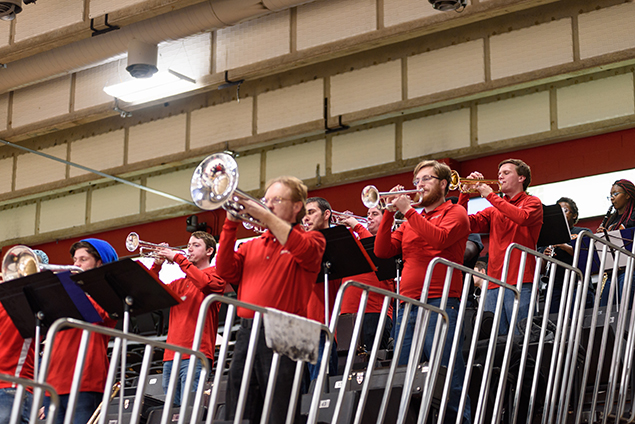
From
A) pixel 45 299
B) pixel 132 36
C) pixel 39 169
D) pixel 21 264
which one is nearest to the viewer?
pixel 45 299

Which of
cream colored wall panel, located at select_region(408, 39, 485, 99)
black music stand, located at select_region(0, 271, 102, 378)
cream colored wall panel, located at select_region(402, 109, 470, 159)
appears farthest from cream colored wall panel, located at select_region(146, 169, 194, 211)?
black music stand, located at select_region(0, 271, 102, 378)

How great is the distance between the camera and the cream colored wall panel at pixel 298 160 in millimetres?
12133

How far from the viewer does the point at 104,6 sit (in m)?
10.6

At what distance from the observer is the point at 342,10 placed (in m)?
10.6

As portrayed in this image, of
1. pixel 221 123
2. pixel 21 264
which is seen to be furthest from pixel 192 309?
pixel 221 123

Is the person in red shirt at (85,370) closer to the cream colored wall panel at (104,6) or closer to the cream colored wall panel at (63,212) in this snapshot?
the cream colored wall panel at (104,6)

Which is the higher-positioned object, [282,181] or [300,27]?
[300,27]

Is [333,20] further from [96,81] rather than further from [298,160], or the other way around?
[96,81]

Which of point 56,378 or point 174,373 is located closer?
point 174,373

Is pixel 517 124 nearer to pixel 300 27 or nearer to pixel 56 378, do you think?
pixel 300 27

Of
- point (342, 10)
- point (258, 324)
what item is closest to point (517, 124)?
point (342, 10)

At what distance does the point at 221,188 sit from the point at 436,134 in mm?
7292

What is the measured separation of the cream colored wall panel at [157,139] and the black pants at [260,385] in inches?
360

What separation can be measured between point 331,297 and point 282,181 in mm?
1619
